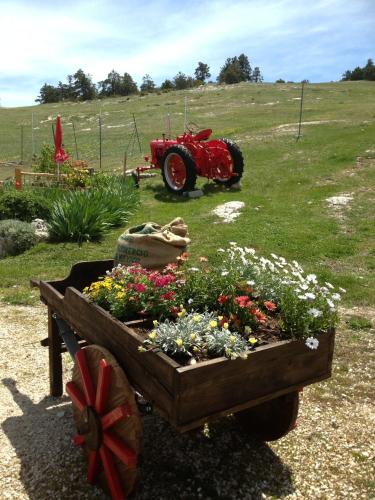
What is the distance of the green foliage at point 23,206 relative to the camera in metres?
9.31

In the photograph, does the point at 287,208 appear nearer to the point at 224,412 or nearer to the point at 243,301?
the point at 243,301

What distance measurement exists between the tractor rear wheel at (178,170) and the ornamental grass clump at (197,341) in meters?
9.44

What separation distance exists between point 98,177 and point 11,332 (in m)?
6.82

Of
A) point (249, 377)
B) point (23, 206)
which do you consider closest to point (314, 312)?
point (249, 377)

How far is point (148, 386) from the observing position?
254cm

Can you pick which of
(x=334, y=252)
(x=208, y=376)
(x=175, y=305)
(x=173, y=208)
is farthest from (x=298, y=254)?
(x=208, y=376)

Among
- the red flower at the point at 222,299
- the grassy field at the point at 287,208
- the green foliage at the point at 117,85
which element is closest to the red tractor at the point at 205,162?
the grassy field at the point at 287,208

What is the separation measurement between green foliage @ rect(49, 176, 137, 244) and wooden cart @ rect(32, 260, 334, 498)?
568 cm

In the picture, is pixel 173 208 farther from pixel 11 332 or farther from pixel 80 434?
pixel 80 434

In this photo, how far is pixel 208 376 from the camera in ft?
7.80

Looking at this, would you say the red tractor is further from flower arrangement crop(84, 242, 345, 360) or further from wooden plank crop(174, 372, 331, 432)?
wooden plank crop(174, 372, 331, 432)

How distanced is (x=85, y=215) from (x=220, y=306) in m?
6.17

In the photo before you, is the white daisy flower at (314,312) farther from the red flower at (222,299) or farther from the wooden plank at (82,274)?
the wooden plank at (82,274)

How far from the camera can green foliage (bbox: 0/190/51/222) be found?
30.6 feet
